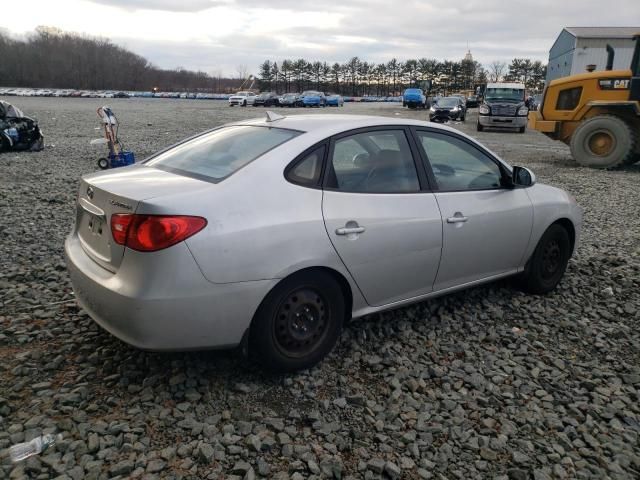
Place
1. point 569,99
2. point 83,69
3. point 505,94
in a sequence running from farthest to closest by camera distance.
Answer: point 83,69 → point 505,94 → point 569,99

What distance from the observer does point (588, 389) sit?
3244 millimetres

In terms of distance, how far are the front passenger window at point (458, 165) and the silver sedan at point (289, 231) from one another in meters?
0.01

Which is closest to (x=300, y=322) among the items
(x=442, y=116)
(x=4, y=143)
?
(x=4, y=143)

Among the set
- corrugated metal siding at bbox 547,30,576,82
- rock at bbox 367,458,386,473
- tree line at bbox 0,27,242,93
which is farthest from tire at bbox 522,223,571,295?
tree line at bbox 0,27,242,93

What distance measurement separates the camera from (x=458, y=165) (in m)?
4.06

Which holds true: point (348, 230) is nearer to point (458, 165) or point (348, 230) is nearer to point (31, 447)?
point (458, 165)

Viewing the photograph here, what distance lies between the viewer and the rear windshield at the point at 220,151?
10.4 feet

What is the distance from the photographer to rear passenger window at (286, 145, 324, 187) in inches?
122

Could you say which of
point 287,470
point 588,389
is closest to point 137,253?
point 287,470

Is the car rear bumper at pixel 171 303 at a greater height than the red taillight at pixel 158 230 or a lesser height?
lesser

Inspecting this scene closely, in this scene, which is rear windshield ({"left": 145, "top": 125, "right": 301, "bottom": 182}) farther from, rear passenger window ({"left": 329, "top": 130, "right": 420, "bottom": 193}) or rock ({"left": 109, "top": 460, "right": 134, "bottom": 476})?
rock ({"left": 109, "top": 460, "right": 134, "bottom": 476})

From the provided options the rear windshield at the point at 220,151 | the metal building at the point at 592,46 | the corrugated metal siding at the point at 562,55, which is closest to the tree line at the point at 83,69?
the corrugated metal siding at the point at 562,55

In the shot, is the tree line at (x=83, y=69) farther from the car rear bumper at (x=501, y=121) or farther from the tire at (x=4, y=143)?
the tire at (x=4, y=143)

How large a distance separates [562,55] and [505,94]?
32003mm
